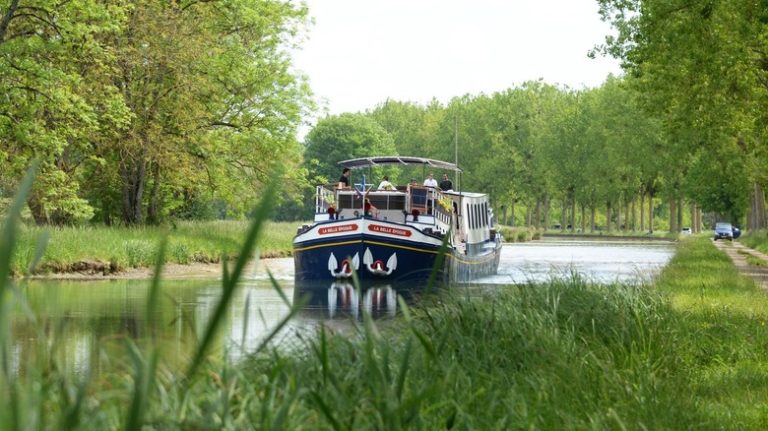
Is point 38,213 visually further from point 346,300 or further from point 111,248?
point 346,300

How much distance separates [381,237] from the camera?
101 ft

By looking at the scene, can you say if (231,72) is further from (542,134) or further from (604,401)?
(542,134)

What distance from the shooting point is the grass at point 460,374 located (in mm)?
3508

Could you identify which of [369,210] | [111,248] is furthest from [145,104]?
[369,210]

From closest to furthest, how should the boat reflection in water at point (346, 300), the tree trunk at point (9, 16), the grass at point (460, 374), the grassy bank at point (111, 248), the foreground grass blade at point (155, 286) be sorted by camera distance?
the foreground grass blade at point (155, 286)
the grass at point (460, 374)
the boat reflection in water at point (346, 300)
the tree trunk at point (9, 16)
the grassy bank at point (111, 248)

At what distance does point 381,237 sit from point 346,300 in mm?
6794

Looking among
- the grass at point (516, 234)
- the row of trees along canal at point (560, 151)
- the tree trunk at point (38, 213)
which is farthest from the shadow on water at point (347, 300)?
the grass at point (516, 234)

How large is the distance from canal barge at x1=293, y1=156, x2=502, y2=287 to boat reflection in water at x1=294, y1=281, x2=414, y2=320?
725 millimetres

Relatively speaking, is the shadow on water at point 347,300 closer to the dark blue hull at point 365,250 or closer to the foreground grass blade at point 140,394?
the dark blue hull at point 365,250

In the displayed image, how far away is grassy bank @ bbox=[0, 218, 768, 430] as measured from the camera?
4305mm

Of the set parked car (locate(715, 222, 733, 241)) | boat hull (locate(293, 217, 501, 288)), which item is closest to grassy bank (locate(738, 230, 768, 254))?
parked car (locate(715, 222, 733, 241))

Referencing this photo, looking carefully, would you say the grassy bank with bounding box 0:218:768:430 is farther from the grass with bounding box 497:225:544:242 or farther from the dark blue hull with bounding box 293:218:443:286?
the grass with bounding box 497:225:544:242

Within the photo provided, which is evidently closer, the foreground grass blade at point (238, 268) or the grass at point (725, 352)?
the foreground grass blade at point (238, 268)

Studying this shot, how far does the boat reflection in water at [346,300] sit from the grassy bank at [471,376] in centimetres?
543
